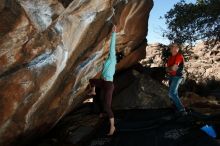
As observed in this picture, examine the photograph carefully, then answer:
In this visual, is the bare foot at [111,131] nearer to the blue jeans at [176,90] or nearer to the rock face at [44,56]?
the rock face at [44,56]

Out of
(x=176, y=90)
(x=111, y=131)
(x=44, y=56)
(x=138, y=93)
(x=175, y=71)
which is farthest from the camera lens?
(x=138, y=93)

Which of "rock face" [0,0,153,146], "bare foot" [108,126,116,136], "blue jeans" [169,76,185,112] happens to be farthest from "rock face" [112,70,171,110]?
"bare foot" [108,126,116,136]

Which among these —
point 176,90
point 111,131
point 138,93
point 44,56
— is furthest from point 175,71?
point 44,56

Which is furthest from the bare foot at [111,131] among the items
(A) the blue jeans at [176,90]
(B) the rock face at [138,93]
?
(B) the rock face at [138,93]

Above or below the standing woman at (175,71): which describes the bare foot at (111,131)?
below

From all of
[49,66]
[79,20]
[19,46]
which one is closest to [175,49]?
[79,20]

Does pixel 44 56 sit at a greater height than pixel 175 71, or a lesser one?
greater

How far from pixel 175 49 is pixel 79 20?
127 inches

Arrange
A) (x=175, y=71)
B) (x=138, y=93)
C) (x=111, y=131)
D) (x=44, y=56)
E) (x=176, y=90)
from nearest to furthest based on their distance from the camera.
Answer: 1. (x=44, y=56)
2. (x=111, y=131)
3. (x=175, y=71)
4. (x=176, y=90)
5. (x=138, y=93)

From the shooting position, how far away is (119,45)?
48.2ft

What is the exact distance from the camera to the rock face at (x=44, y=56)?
8.20m

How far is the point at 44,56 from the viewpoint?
8.85 m

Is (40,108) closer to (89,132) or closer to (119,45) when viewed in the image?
(89,132)

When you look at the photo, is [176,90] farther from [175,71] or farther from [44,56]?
[44,56]
